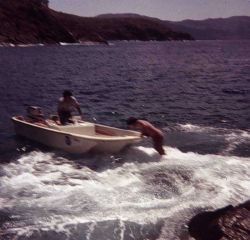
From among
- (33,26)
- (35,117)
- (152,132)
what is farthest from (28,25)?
(152,132)

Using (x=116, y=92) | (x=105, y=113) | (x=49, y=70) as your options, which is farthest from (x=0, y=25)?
(x=105, y=113)

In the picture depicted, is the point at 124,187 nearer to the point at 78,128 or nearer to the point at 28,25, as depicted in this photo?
the point at 78,128

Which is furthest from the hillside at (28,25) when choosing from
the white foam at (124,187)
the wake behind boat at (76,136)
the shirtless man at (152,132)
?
the white foam at (124,187)

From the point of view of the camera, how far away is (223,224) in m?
8.96

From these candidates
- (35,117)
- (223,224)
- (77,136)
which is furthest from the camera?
(35,117)

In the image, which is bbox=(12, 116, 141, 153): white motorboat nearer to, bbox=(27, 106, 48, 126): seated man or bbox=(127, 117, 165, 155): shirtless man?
bbox=(27, 106, 48, 126): seated man

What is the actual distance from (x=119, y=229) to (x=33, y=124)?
796 cm

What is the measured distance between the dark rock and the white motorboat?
5316mm

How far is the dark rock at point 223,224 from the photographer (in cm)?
870

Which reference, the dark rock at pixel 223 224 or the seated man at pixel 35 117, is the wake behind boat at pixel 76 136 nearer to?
the seated man at pixel 35 117

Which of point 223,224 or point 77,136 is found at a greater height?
point 223,224

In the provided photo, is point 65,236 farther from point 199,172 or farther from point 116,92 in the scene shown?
point 116,92

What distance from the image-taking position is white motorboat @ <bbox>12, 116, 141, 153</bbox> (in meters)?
14.6

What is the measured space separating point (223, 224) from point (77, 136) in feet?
22.6
